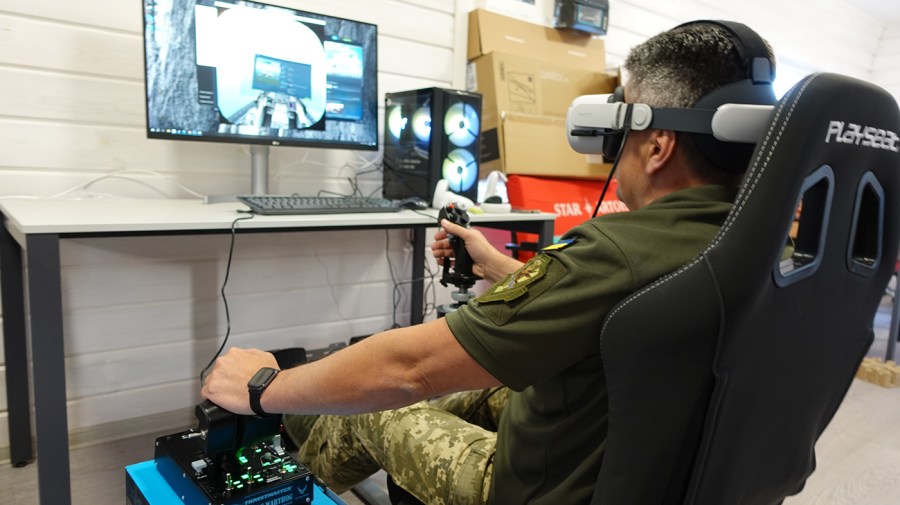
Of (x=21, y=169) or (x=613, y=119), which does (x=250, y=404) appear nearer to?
(x=613, y=119)

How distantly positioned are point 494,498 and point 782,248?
58 centimetres

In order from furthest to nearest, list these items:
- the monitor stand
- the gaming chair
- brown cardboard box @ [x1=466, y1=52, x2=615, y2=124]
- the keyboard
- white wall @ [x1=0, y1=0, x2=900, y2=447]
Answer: brown cardboard box @ [x1=466, y1=52, x2=615, y2=124]
the monitor stand
white wall @ [x1=0, y1=0, x2=900, y2=447]
the keyboard
the gaming chair

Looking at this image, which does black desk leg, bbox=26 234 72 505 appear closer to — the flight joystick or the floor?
the floor

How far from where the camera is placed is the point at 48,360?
3.81 ft

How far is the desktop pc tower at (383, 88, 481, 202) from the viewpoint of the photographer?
80.5 inches

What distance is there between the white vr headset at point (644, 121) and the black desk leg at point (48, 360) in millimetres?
1007

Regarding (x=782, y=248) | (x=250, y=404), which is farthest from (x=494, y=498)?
(x=782, y=248)

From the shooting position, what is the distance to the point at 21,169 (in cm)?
A: 176

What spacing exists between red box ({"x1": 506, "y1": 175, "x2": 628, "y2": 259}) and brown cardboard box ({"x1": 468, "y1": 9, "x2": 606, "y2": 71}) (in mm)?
565

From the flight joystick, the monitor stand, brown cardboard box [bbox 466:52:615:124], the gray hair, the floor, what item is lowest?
the floor

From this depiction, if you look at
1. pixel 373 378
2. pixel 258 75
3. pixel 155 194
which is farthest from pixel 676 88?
pixel 155 194

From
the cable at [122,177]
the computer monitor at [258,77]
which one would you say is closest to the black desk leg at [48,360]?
the computer monitor at [258,77]

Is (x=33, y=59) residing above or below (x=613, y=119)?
above

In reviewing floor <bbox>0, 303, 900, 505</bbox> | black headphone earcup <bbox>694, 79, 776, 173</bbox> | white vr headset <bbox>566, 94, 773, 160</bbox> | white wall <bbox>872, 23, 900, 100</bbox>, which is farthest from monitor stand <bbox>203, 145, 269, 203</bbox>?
white wall <bbox>872, 23, 900, 100</bbox>
